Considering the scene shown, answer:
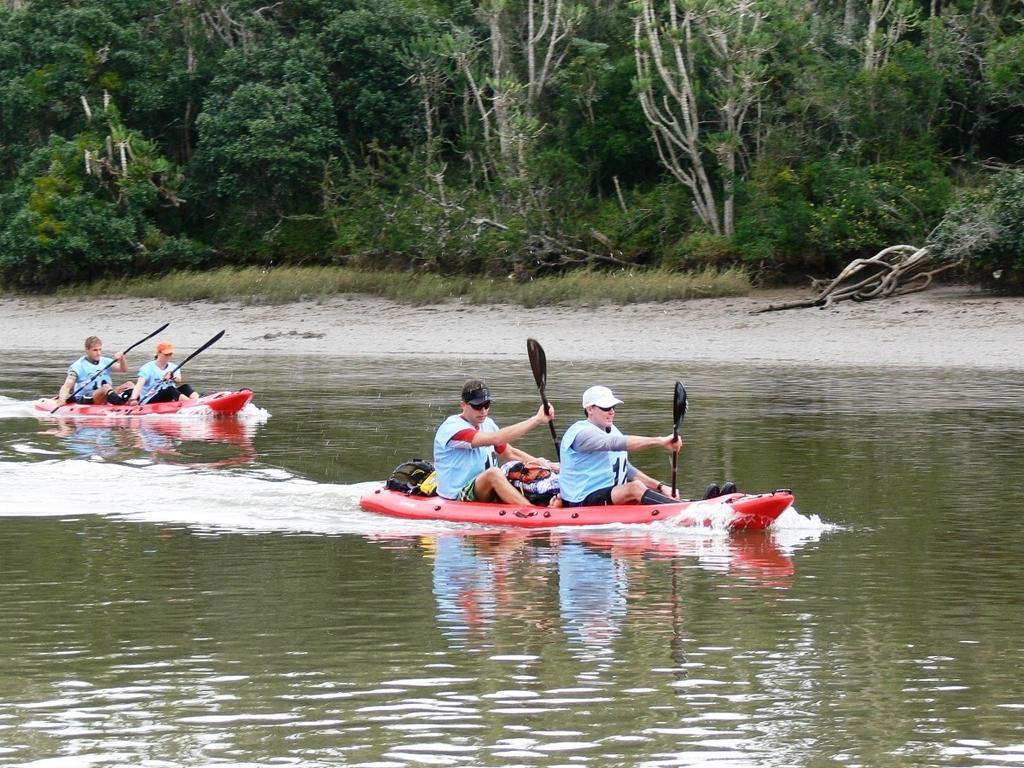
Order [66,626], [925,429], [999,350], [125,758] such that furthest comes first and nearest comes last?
[999,350], [925,429], [66,626], [125,758]

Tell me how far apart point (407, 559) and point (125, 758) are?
16.4ft

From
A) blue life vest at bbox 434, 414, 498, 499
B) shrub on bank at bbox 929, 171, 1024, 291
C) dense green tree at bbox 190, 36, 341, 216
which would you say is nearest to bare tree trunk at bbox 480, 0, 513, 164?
dense green tree at bbox 190, 36, 341, 216

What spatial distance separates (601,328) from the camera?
31.8 meters

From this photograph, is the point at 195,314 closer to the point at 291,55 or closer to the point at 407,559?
the point at 291,55

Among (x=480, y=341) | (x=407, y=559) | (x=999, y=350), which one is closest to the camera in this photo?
(x=407, y=559)

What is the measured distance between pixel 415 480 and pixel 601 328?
17.8 meters

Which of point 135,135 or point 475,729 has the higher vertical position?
point 135,135

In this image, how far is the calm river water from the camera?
730 cm

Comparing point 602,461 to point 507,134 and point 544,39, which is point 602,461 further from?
point 544,39

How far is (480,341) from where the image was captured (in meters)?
32.0

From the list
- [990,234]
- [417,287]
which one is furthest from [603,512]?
[417,287]

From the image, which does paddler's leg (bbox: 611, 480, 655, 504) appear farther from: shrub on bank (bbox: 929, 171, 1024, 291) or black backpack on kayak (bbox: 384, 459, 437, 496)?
shrub on bank (bbox: 929, 171, 1024, 291)

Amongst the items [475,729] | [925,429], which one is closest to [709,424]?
[925,429]

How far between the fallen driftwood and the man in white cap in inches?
725
